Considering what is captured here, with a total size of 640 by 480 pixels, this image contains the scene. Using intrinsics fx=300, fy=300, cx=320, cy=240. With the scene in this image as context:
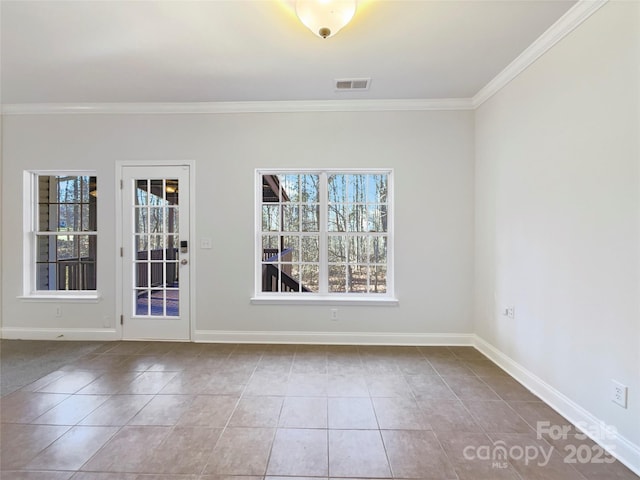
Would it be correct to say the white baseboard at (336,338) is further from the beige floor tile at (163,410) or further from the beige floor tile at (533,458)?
the beige floor tile at (533,458)

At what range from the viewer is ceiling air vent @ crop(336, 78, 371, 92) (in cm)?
290

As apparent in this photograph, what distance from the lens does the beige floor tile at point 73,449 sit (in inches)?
64.7

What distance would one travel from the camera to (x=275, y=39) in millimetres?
2307

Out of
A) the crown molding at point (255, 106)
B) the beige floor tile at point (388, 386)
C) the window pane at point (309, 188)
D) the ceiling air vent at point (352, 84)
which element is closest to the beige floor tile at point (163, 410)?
the beige floor tile at point (388, 386)

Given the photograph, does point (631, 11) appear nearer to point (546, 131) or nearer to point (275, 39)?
point (546, 131)

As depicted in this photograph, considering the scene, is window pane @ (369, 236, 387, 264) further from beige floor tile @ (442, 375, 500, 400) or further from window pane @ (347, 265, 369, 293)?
beige floor tile @ (442, 375, 500, 400)

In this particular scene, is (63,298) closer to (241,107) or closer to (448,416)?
(241,107)

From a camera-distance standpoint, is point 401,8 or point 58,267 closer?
point 401,8

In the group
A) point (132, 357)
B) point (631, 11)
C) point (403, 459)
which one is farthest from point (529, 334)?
point (132, 357)

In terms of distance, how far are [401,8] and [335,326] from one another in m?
2.94

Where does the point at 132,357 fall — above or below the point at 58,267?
below

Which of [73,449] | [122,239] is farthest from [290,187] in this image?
[73,449]

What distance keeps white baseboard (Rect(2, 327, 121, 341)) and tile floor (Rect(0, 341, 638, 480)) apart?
48 cm

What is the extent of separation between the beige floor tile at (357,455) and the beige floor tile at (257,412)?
1.44ft
